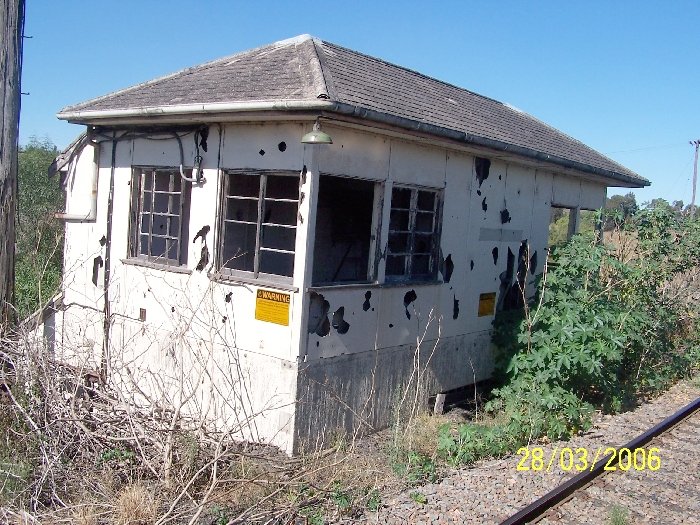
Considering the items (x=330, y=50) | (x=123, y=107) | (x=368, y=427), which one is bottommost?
(x=368, y=427)

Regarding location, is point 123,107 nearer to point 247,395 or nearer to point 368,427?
point 247,395

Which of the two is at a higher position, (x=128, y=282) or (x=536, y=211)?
(x=536, y=211)

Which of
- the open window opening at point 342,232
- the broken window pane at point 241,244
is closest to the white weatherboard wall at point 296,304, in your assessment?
the broken window pane at point 241,244

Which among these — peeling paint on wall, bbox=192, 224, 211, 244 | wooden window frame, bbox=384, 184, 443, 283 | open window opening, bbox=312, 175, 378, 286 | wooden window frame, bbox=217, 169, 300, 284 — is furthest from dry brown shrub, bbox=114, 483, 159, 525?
open window opening, bbox=312, 175, 378, 286

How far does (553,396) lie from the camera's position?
7.68 m

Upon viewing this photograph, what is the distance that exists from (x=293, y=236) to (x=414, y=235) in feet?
7.61

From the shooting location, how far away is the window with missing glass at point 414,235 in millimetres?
8391

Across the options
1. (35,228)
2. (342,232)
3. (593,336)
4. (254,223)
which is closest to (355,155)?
(254,223)

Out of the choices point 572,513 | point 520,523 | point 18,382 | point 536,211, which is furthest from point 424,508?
point 536,211

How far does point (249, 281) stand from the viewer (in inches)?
283

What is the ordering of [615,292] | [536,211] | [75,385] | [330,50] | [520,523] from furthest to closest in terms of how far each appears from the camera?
[536,211]
[615,292]
[330,50]
[75,385]
[520,523]

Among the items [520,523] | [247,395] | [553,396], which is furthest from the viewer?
[553,396]

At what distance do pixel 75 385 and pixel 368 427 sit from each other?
3593 mm

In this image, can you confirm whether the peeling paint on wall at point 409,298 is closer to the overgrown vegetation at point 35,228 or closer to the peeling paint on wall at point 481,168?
the peeling paint on wall at point 481,168
